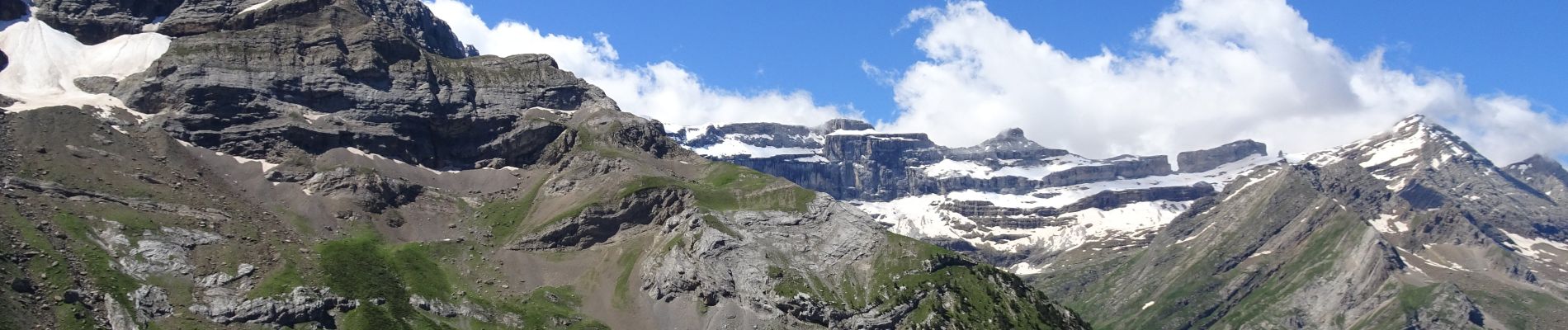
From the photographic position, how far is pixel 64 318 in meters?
200

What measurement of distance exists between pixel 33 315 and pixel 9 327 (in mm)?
8929

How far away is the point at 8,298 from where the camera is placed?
196375mm

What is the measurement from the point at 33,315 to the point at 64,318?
4.37 metres

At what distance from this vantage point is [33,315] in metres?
197

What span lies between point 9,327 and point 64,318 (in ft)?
37.1

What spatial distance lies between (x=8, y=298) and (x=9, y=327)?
10.1 meters

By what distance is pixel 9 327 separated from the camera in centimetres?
18850

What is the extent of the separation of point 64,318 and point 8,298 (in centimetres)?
868
